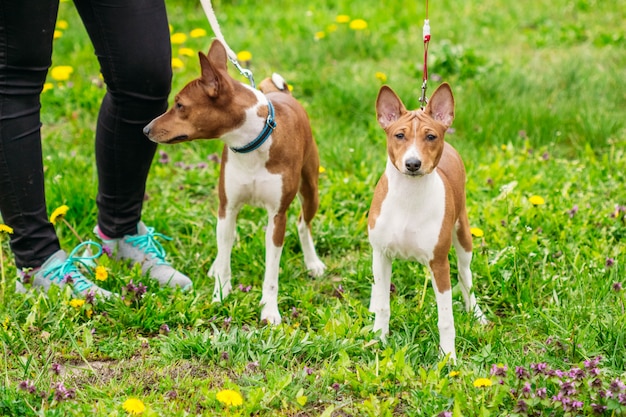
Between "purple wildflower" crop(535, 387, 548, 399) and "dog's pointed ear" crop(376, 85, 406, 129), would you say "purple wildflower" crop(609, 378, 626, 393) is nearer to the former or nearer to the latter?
"purple wildflower" crop(535, 387, 548, 399)

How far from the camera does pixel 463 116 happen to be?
5.46m

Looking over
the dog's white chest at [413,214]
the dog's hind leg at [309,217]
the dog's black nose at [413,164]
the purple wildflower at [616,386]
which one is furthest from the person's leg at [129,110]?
the purple wildflower at [616,386]

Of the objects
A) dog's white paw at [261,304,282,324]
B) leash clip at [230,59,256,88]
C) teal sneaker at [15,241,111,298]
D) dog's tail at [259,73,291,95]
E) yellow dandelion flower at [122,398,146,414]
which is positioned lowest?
dog's white paw at [261,304,282,324]

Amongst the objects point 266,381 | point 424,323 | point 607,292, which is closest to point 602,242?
point 607,292

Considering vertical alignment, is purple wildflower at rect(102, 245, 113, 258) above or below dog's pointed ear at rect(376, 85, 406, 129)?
below

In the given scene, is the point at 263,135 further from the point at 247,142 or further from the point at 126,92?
the point at 126,92

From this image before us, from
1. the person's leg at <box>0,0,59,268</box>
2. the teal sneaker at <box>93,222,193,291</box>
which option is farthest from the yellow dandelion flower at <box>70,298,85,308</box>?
the teal sneaker at <box>93,222,193,291</box>

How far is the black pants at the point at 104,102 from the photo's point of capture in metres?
3.20

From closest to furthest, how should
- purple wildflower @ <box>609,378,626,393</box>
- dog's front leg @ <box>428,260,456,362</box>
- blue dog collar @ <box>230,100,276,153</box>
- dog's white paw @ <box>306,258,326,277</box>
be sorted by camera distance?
purple wildflower @ <box>609,378,626,393</box>
dog's front leg @ <box>428,260,456,362</box>
blue dog collar @ <box>230,100,276,153</box>
dog's white paw @ <box>306,258,326,277</box>

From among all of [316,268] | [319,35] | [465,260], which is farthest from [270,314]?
[319,35]

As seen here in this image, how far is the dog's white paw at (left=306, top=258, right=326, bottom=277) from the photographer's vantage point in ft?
13.3

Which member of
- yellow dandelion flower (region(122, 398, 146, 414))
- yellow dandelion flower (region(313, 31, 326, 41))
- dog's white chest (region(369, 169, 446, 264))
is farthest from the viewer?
yellow dandelion flower (region(313, 31, 326, 41))

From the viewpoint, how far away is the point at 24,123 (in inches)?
134

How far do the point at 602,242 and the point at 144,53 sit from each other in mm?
2385
